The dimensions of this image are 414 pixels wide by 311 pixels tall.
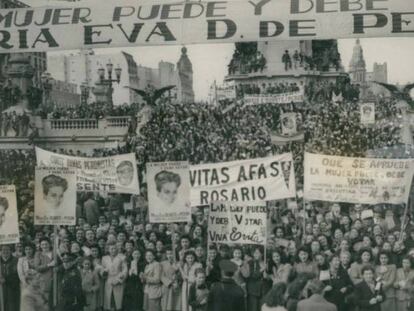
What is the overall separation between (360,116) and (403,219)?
3.75ft

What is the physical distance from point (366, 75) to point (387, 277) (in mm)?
2078

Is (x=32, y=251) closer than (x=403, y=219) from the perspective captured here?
No

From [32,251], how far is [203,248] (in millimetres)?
1926

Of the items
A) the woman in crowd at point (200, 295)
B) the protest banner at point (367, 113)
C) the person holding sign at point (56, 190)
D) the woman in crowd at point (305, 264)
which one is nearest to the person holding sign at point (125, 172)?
the person holding sign at point (56, 190)

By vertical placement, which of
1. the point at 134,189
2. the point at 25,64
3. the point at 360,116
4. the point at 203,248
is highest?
the point at 25,64

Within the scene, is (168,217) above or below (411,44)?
below

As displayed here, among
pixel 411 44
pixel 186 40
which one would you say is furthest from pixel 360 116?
pixel 186 40

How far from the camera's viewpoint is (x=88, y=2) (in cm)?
915

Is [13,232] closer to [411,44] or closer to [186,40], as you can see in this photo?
[186,40]

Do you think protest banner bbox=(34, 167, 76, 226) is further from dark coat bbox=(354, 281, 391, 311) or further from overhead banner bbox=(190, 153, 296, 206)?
dark coat bbox=(354, 281, 391, 311)

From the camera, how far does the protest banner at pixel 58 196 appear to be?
9.05 m

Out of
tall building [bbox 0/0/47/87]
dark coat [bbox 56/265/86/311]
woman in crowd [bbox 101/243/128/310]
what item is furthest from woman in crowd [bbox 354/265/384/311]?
tall building [bbox 0/0/47/87]

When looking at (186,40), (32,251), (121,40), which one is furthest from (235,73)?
(32,251)

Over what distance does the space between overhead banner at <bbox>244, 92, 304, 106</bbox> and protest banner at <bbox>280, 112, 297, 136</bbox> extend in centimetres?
14
